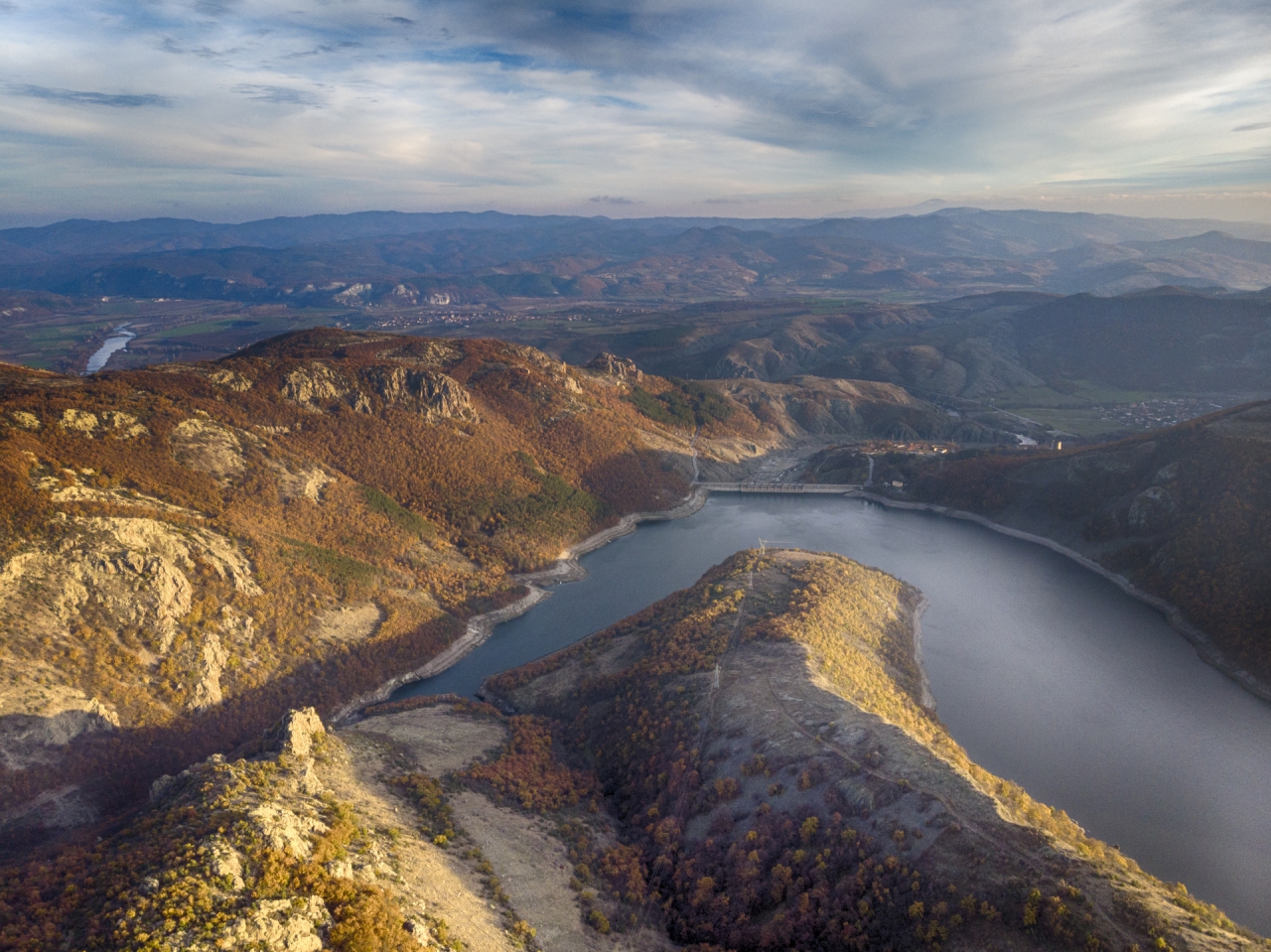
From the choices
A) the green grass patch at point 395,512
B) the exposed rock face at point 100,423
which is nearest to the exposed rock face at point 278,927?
the exposed rock face at point 100,423

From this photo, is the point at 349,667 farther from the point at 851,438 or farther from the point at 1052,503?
the point at 851,438

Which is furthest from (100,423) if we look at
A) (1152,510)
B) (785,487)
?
(1152,510)

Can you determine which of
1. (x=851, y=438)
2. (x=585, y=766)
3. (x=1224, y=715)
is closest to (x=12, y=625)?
(x=585, y=766)

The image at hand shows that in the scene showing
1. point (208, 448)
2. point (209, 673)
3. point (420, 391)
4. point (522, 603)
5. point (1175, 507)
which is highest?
point (420, 391)

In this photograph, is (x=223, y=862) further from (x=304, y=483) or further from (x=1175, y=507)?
(x=1175, y=507)

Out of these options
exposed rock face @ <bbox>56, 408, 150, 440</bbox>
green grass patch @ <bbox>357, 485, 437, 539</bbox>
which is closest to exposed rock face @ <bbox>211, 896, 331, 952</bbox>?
exposed rock face @ <bbox>56, 408, 150, 440</bbox>
